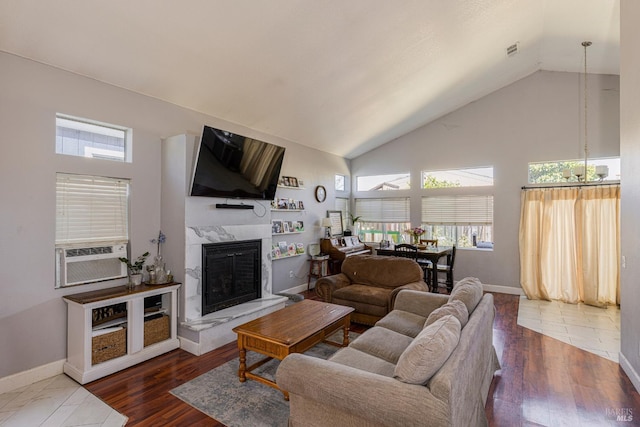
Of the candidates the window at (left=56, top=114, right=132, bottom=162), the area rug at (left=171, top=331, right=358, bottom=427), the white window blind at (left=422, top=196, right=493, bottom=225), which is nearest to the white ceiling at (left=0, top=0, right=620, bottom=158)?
the window at (left=56, top=114, right=132, bottom=162)

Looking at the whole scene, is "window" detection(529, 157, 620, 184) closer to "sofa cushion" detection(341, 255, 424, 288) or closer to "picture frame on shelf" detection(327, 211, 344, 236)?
"sofa cushion" detection(341, 255, 424, 288)

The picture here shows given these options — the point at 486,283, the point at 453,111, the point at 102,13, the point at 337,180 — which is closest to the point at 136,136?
→ the point at 102,13

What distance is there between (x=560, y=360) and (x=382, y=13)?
4.02 m

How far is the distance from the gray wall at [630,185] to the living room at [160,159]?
2 cm

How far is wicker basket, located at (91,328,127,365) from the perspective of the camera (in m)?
2.81

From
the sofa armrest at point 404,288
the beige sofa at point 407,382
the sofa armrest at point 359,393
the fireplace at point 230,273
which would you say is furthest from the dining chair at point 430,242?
the sofa armrest at point 359,393

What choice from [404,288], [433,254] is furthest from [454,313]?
[433,254]

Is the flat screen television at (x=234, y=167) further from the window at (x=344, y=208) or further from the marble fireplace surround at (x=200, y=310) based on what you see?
the window at (x=344, y=208)

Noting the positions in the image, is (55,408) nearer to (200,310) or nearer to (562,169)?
(200,310)

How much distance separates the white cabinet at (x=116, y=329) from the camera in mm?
2742

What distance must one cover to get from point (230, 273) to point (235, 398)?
1.75 meters

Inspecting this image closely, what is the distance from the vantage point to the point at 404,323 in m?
2.89

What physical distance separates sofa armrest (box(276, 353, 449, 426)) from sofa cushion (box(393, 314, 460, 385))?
0.04m

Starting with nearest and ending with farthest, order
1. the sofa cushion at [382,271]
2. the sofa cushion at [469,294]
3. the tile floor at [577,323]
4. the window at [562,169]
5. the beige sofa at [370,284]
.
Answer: the sofa cushion at [469,294]
the tile floor at [577,323]
the beige sofa at [370,284]
the sofa cushion at [382,271]
the window at [562,169]
